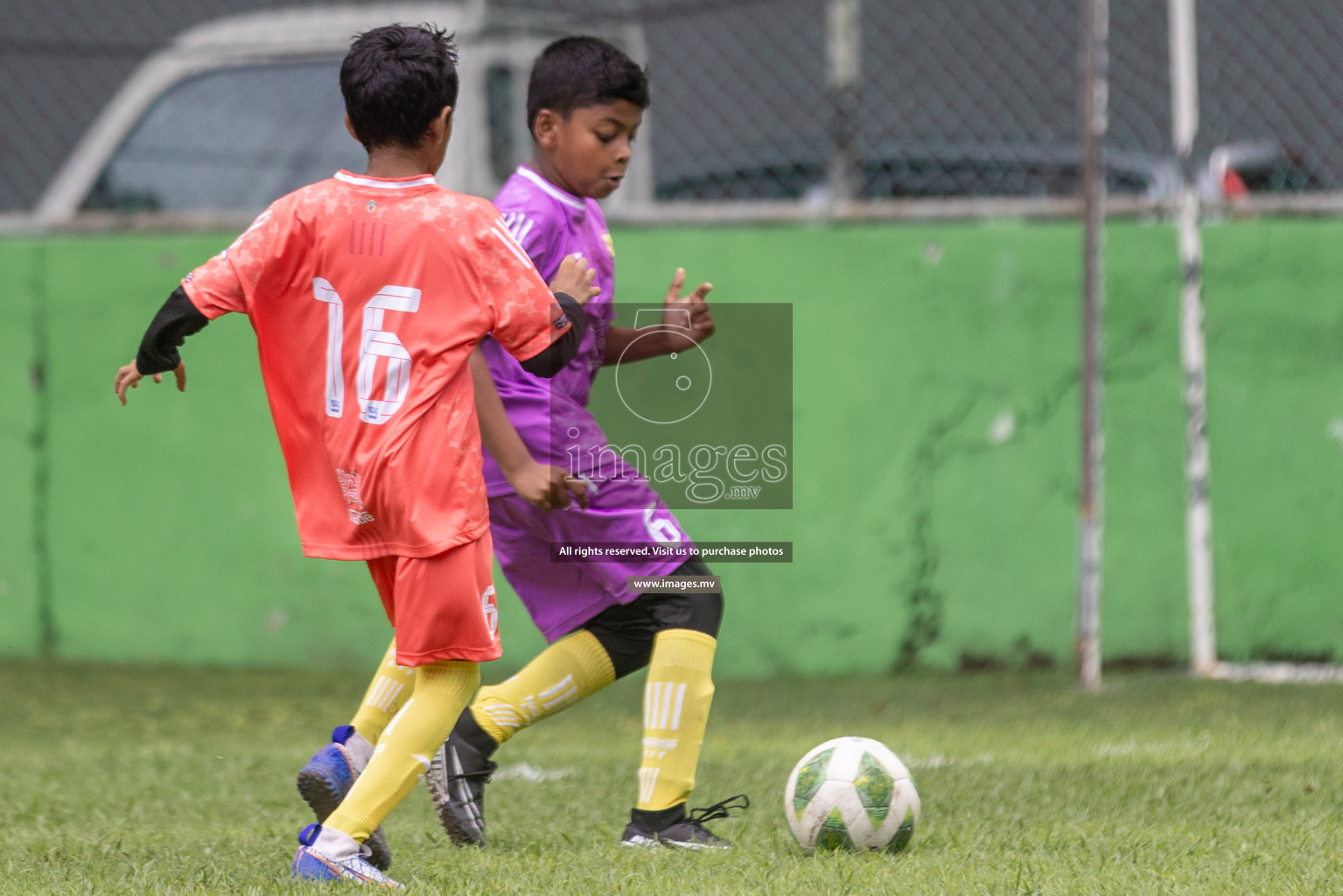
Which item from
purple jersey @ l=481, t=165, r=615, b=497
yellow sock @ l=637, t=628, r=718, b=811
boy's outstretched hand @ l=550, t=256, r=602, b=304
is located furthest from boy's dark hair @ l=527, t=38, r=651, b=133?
yellow sock @ l=637, t=628, r=718, b=811

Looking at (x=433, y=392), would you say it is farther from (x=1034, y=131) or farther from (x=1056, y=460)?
(x=1034, y=131)

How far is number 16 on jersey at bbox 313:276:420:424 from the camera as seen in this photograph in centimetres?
279

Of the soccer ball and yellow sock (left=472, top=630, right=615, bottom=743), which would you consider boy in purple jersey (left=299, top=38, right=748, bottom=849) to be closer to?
yellow sock (left=472, top=630, right=615, bottom=743)

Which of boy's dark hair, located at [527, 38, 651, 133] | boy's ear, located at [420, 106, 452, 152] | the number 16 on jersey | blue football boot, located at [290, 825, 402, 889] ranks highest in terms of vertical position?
boy's dark hair, located at [527, 38, 651, 133]

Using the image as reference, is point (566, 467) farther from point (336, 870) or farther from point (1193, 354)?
point (1193, 354)

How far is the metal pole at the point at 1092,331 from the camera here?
18.4 ft

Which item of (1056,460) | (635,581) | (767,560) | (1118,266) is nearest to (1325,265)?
(1118,266)

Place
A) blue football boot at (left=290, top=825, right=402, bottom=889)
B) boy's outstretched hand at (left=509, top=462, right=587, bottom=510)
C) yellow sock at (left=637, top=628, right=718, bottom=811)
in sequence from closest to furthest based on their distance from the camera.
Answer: blue football boot at (left=290, top=825, right=402, bottom=889)
boy's outstretched hand at (left=509, top=462, right=587, bottom=510)
yellow sock at (left=637, top=628, right=718, bottom=811)

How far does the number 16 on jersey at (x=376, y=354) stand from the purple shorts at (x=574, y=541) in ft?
1.99

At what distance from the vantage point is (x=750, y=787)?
4.11 metres

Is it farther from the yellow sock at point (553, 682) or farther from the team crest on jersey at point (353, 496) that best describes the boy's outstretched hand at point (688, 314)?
the team crest on jersey at point (353, 496)

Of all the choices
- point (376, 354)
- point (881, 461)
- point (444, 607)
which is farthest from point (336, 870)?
point (881, 461)

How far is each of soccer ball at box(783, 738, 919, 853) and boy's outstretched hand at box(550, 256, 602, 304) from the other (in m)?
1.05

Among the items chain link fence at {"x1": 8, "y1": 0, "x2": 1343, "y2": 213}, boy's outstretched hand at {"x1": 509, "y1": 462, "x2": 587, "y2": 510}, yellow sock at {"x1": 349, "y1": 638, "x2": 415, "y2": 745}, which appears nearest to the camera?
boy's outstretched hand at {"x1": 509, "y1": 462, "x2": 587, "y2": 510}
